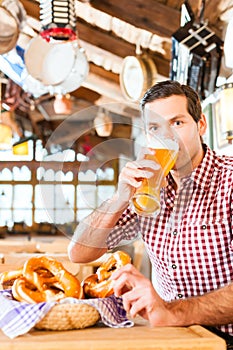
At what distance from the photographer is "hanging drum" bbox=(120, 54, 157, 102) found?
504 centimetres

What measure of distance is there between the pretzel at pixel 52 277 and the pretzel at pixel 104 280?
0.15 feet

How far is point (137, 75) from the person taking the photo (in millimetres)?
5324

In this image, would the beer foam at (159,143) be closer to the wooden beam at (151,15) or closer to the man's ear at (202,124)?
the man's ear at (202,124)

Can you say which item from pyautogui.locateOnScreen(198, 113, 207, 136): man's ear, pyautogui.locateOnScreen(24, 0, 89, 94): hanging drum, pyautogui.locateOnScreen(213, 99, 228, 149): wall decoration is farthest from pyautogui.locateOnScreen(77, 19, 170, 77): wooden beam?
pyautogui.locateOnScreen(198, 113, 207, 136): man's ear

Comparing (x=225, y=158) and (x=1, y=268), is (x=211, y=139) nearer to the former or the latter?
(x=1, y=268)

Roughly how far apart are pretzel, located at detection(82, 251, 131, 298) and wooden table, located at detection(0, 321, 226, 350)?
175 mm

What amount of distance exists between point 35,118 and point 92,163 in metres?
12.7

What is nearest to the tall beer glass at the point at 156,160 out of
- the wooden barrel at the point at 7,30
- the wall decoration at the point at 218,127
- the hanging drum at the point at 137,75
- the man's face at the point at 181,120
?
the man's face at the point at 181,120

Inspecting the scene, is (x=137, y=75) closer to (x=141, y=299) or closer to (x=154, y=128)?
(x=154, y=128)

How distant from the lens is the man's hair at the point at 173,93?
1675 mm

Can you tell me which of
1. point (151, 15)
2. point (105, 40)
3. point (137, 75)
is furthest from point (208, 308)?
point (105, 40)

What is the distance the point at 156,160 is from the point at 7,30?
2.21 meters

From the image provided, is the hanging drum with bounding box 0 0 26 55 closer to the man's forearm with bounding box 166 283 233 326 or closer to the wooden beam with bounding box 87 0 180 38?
the wooden beam with bounding box 87 0 180 38

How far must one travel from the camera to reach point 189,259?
1692mm
